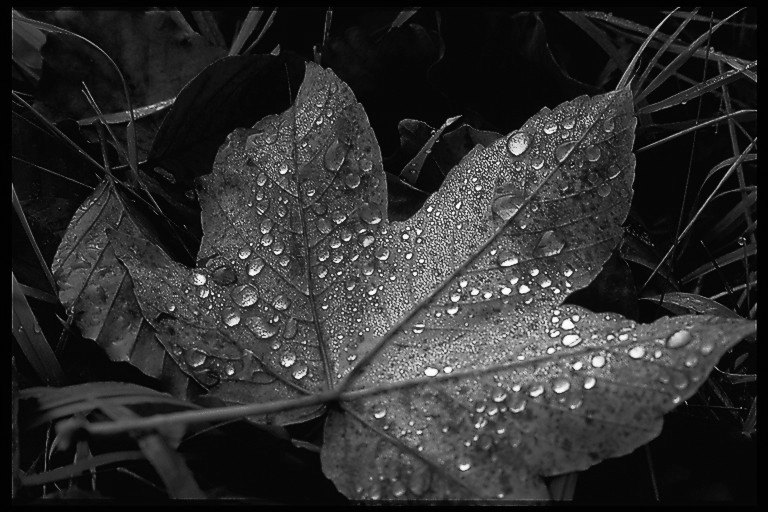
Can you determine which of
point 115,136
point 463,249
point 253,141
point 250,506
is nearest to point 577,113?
point 463,249

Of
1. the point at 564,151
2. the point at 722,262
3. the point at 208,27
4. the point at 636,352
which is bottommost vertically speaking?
the point at 722,262

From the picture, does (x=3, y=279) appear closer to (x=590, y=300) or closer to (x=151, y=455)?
(x=151, y=455)

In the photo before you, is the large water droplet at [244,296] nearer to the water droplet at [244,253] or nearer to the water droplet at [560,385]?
the water droplet at [244,253]

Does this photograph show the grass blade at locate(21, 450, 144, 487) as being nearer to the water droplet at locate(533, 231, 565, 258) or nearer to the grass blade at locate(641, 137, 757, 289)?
the water droplet at locate(533, 231, 565, 258)

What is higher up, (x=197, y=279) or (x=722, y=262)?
(x=197, y=279)

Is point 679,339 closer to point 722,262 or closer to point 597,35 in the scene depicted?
point 722,262

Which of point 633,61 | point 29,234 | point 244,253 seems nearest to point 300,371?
point 244,253
